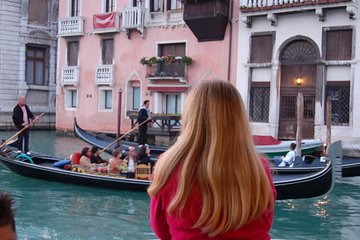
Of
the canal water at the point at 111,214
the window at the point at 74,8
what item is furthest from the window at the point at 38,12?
the canal water at the point at 111,214

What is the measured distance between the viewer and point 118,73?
45.2ft

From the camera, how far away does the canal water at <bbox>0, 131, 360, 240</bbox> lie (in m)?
4.49

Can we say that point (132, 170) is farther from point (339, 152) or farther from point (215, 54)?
point (215, 54)

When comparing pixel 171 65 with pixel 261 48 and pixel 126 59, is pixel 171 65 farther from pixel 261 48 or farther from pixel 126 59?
pixel 261 48

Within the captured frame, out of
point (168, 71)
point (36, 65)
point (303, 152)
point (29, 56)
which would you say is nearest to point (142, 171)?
point (303, 152)

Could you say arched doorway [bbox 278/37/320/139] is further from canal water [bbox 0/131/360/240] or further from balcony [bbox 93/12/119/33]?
balcony [bbox 93/12/119/33]

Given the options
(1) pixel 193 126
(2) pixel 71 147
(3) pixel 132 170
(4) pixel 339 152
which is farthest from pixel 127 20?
(1) pixel 193 126

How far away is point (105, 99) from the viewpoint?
14188mm

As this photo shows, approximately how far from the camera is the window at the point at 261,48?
1119 centimetres

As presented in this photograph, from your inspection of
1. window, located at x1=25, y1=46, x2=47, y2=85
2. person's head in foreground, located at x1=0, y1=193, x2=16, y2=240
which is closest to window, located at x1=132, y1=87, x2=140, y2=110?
window, located at x1=25, y1=46, x2=47, y2=85

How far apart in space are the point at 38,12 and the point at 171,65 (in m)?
6.84

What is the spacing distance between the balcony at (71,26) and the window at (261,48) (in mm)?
5261

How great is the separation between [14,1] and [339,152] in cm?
1383

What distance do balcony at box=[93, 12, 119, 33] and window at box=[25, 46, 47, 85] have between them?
4247 mm
